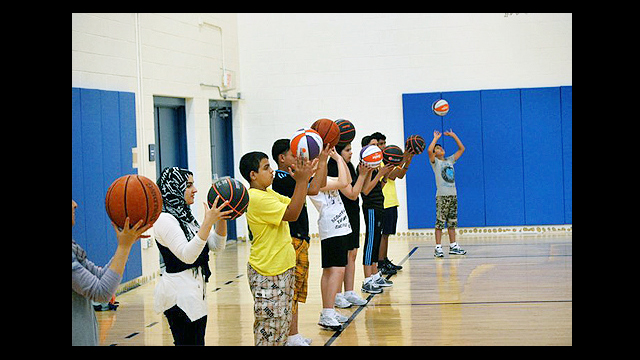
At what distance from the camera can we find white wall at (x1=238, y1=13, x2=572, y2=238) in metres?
10.6

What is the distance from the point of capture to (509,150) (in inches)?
421

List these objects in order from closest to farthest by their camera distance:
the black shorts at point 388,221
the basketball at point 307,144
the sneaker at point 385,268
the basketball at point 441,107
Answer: the basketball at point 307,144
the black shorts at point 388,221
the sneaker at point 385,268
the basketball at point 441,107

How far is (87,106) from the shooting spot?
6992 mm

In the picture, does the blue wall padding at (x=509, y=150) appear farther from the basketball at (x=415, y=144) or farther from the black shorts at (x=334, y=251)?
the black shorts at (x=334, y=251)

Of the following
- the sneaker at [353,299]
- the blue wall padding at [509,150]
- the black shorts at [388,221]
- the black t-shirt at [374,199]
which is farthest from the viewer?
the blue wall padding at [509,150]

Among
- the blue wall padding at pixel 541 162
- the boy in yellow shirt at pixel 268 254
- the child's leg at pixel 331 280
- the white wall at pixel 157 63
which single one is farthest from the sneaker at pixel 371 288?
the blue wall padding at pixel 541 162

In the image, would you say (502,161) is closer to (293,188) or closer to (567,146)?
(567,146)

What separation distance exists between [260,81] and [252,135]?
80cm

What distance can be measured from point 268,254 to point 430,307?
2.59 m

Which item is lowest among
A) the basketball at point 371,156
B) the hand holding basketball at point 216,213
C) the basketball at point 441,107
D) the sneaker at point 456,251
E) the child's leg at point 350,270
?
the sneaker at point 456,251

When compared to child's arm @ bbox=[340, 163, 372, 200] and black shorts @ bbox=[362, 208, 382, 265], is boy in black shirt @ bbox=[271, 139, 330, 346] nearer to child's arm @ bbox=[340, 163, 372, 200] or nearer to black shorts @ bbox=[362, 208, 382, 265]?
child's arm @ bbox=[340, 163, 372, 200]

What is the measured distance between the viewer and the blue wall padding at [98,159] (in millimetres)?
6828
